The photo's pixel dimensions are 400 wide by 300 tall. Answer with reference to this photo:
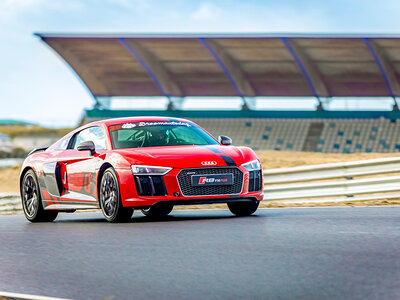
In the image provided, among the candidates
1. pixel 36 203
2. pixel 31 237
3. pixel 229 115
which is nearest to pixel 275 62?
pixel 229 115

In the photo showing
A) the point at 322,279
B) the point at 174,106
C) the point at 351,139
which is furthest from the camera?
the point at 174,106

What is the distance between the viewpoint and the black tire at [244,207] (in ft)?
36.5

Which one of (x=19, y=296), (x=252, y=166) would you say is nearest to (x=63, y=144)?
(x=252, y=166)

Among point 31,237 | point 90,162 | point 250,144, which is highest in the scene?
point 250,144

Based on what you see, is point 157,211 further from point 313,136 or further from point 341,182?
point 313,136

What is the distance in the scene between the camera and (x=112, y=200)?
33.8ft

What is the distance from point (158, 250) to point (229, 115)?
1127 inches

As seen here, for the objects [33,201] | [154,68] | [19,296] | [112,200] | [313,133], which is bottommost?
[19,296]

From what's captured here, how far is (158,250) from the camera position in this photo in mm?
7766

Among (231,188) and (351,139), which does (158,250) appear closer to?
(231,188)

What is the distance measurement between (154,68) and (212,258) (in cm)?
3130

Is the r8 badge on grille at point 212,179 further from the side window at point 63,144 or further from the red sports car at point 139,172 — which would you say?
the side window at point 63,144

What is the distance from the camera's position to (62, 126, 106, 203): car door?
1076 cm

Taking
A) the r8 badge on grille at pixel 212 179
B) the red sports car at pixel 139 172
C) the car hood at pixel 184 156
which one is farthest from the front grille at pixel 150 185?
the r8 badge on grille at pixel 212 179
